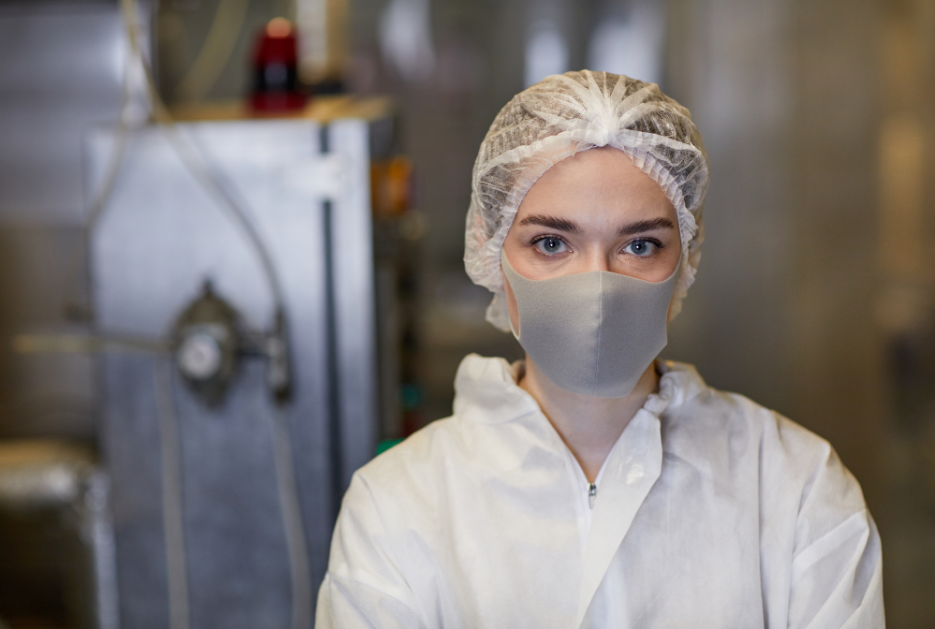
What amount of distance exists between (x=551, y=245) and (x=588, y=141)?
0.13 m

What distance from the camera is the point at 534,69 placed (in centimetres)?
354

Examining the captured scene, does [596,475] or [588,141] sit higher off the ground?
[588,141]

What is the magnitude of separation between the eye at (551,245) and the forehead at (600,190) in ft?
0.12

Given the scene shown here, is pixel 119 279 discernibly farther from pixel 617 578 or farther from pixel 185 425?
pixel 617 578

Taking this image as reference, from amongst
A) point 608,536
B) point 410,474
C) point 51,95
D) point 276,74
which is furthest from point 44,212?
point 608,536

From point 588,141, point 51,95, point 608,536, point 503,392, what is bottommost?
point 608,536

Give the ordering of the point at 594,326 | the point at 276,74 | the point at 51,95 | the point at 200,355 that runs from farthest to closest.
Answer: the point at 51,95 → the point at 276,74 → the point at 200,355 → the point at 594,326

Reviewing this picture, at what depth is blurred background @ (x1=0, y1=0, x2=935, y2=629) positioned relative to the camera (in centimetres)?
172

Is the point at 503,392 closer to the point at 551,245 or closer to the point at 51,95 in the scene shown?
the point at 551,245

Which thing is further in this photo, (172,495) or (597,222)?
(172,495)

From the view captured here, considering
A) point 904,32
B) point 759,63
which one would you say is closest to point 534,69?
point 759,63

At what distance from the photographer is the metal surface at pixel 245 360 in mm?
1712

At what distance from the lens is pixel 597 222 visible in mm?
991

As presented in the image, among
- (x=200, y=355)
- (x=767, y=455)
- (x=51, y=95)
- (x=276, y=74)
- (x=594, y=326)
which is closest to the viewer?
(x=594, y=326)
